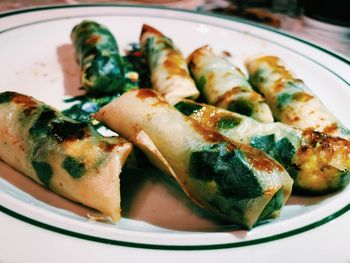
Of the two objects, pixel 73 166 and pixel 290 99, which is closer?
pixel 73 166

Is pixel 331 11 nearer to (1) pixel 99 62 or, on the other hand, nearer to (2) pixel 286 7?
(2) pixel 286 7

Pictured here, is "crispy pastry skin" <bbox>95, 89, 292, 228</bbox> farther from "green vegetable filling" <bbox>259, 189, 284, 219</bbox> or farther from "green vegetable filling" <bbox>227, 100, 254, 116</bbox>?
"green vegetable filling" <bbox>227, 100, 254, 116</bbox>

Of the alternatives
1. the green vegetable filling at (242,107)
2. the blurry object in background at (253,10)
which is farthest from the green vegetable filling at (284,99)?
the blurry object in background at (253,10)

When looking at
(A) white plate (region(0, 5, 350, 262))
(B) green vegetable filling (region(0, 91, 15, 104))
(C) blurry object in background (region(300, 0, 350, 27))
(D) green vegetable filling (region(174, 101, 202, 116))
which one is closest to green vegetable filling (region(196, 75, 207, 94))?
(D) green vegetable filling (region(174, 101, 202, 116))

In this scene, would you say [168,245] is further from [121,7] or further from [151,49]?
[121,7]

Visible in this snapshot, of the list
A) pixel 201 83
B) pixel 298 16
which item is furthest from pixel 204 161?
pixel 298 16

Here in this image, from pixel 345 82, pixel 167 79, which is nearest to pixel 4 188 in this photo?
pixel 167 79

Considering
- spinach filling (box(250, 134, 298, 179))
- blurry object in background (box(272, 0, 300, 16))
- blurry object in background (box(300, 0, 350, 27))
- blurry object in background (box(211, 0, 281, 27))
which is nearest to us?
spinach filling (box(250, 134, 298, 179))
